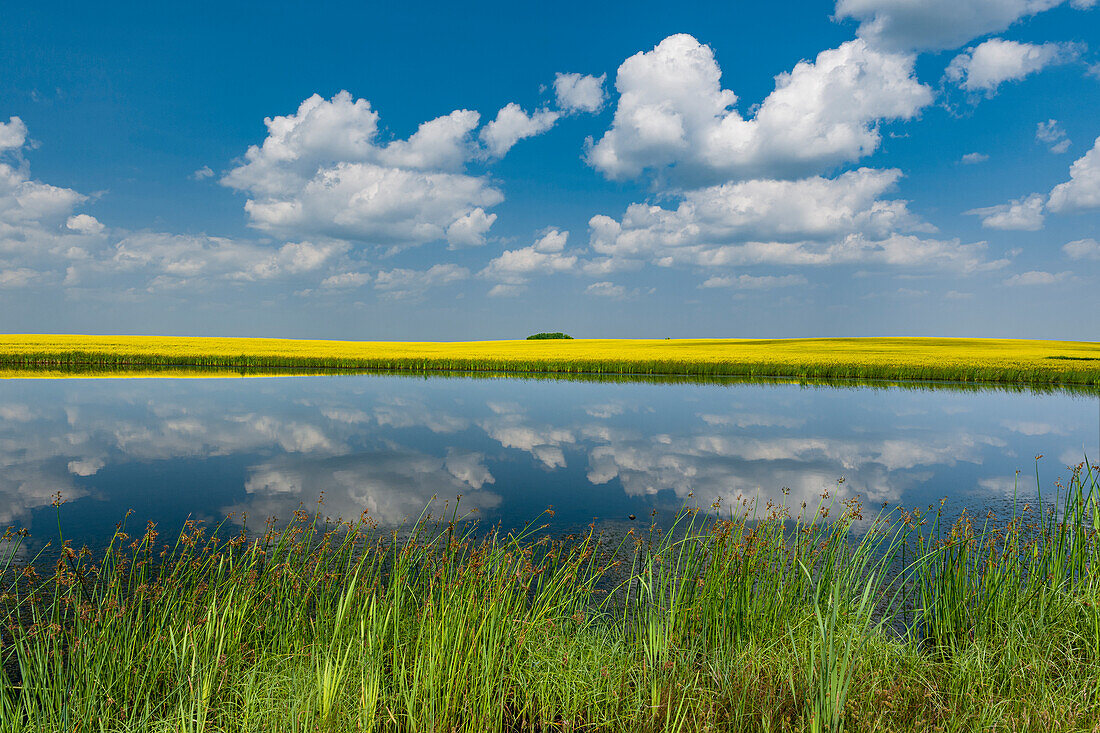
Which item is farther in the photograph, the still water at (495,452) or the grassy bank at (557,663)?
the still water at (495,452)

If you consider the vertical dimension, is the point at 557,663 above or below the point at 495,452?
above

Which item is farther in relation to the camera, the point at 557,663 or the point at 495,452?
the point at 495,452

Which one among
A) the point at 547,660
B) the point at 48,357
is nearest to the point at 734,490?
the point at 547,660

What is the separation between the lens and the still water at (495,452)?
10.1 metres

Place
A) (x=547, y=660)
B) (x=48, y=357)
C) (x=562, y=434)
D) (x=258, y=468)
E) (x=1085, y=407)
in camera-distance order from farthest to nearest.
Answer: (x=48, y=357) → (x=1085, y=407) → (x=562, y=434) → (x=258, y=468) → (x=547, y=660)

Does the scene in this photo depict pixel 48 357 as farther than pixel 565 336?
No

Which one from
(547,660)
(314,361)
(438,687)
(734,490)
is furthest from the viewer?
(314,361)

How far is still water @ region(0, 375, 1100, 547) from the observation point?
10.1 meters

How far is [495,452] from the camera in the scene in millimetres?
14703

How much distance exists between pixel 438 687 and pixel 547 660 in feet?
2.71

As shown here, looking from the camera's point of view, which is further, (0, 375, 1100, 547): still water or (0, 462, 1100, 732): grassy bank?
(0, 375, 1100, 547): still water

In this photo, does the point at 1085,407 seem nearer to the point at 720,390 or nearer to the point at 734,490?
the point at 720,390

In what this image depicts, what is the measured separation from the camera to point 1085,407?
940 inches

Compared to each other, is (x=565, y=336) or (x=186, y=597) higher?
(x=565, y=336)
